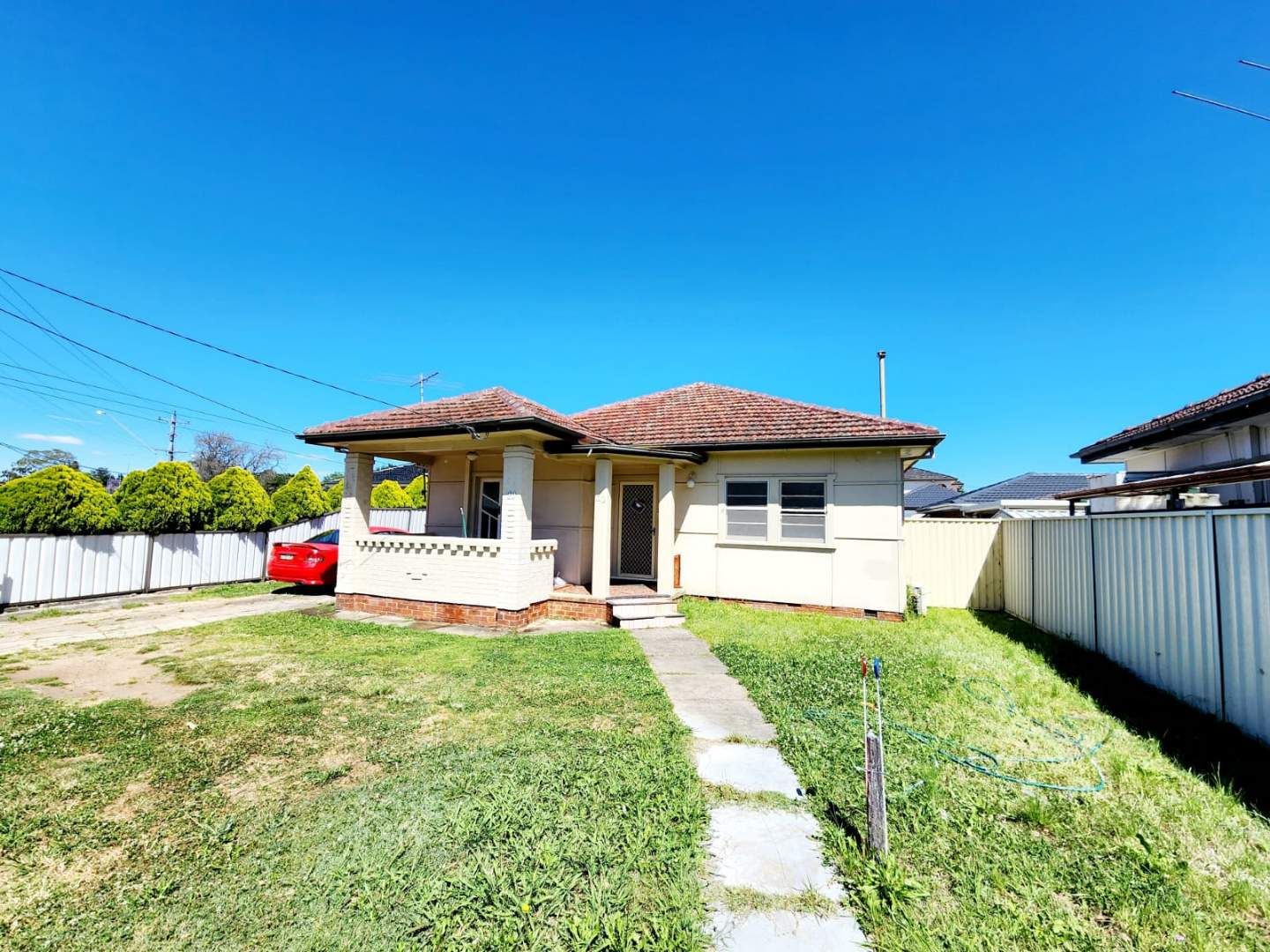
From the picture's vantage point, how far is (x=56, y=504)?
384 inches

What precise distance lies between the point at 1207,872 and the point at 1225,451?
839 cm

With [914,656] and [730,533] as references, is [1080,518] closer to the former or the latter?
[914,656]

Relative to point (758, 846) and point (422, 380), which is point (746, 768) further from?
point (422, 380)

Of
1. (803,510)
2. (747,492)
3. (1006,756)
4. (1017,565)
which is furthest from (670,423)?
(1006,756)

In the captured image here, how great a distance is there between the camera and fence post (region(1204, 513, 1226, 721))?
14.0 ft

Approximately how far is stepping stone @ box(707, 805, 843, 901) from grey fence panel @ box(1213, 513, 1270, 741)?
4.09m

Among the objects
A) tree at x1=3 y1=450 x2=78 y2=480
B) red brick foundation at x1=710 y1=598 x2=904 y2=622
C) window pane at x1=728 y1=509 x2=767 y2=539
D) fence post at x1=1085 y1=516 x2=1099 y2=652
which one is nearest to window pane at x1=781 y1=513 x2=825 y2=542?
window pane at x1=728 y1=509 x2=767 y2=539

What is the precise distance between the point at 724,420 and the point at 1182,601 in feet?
23.9

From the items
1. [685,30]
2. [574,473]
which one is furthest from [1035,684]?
[685,30]

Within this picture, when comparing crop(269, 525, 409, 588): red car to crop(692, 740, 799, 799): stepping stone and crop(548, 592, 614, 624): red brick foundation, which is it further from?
crop(692, 740, 799, 799): stepping stone

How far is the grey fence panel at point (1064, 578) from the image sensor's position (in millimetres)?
6992

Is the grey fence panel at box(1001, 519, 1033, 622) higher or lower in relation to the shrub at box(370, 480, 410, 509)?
lower

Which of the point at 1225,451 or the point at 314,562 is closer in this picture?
the point at 1225,451

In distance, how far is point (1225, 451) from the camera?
24.9ft
